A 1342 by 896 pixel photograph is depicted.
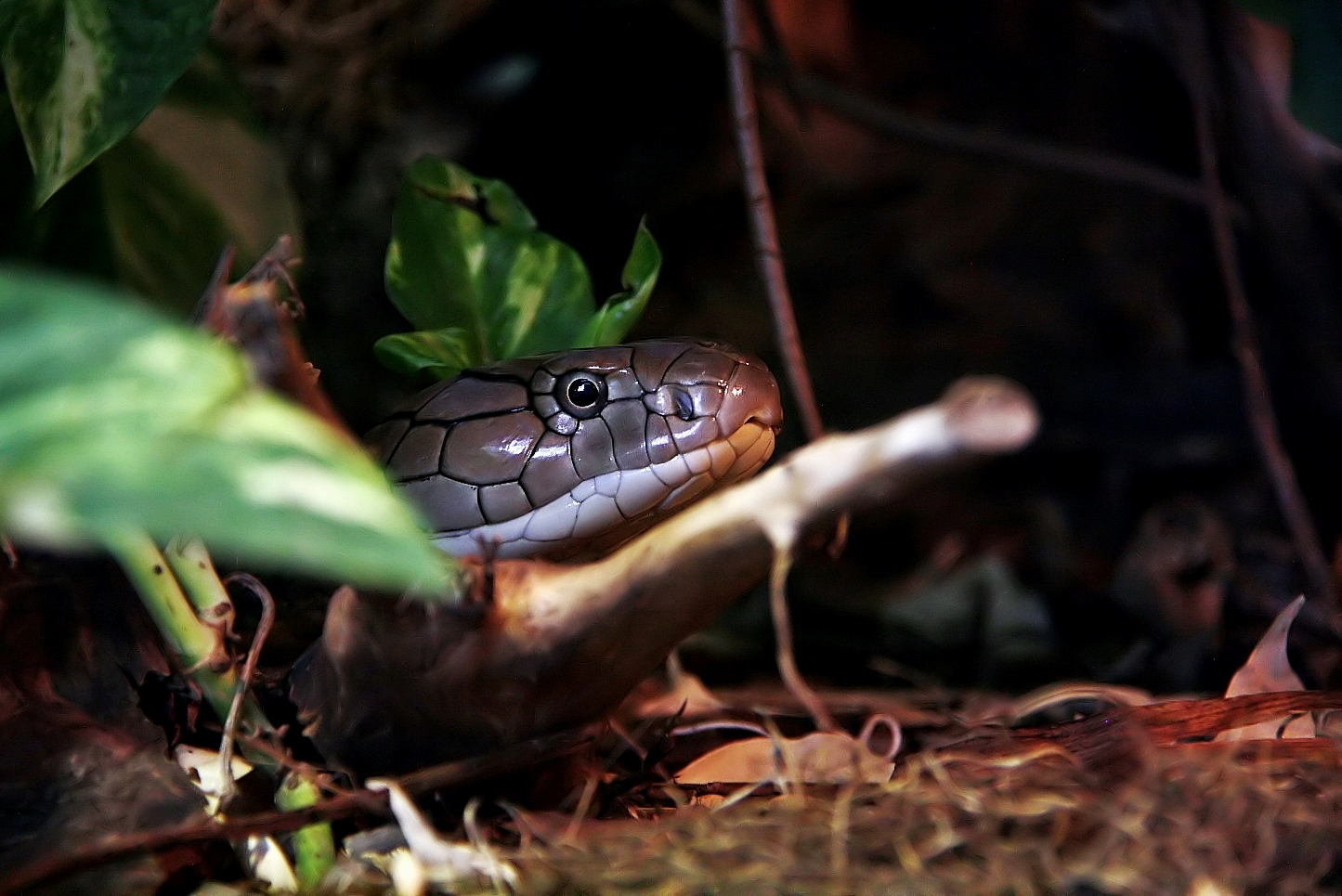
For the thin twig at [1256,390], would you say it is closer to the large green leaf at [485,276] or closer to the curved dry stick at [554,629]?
the large green leaf at [485,276]

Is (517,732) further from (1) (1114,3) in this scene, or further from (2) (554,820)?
(1) (1114,3)

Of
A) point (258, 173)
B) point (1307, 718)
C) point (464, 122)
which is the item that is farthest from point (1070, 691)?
point (464, 122)

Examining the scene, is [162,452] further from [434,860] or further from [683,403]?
[683,403]

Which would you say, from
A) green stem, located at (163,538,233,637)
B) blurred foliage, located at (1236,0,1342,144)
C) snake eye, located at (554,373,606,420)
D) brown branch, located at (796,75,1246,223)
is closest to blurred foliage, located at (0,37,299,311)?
snake eye, located at (554,373,606,420)

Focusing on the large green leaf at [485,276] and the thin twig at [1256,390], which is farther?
the thin twig at [1256,390]

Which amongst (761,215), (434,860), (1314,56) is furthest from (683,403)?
(1314,56)

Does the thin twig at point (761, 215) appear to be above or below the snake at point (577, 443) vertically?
above

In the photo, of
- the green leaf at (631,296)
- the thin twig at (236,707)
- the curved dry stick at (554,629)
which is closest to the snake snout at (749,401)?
the green leaf at (631,296)

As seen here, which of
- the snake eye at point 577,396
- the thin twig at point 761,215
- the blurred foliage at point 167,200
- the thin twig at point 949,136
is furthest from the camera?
the thin twig at point 949,136

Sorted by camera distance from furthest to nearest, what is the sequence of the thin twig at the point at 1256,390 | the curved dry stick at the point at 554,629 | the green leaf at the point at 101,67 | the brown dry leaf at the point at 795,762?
1. the thin twig at the point at 1256,390
2. the green leaf at the point at 101,67
3. the brown dry leaf at the point at 795,762
4. the curved dry stick at the point at 554,629
